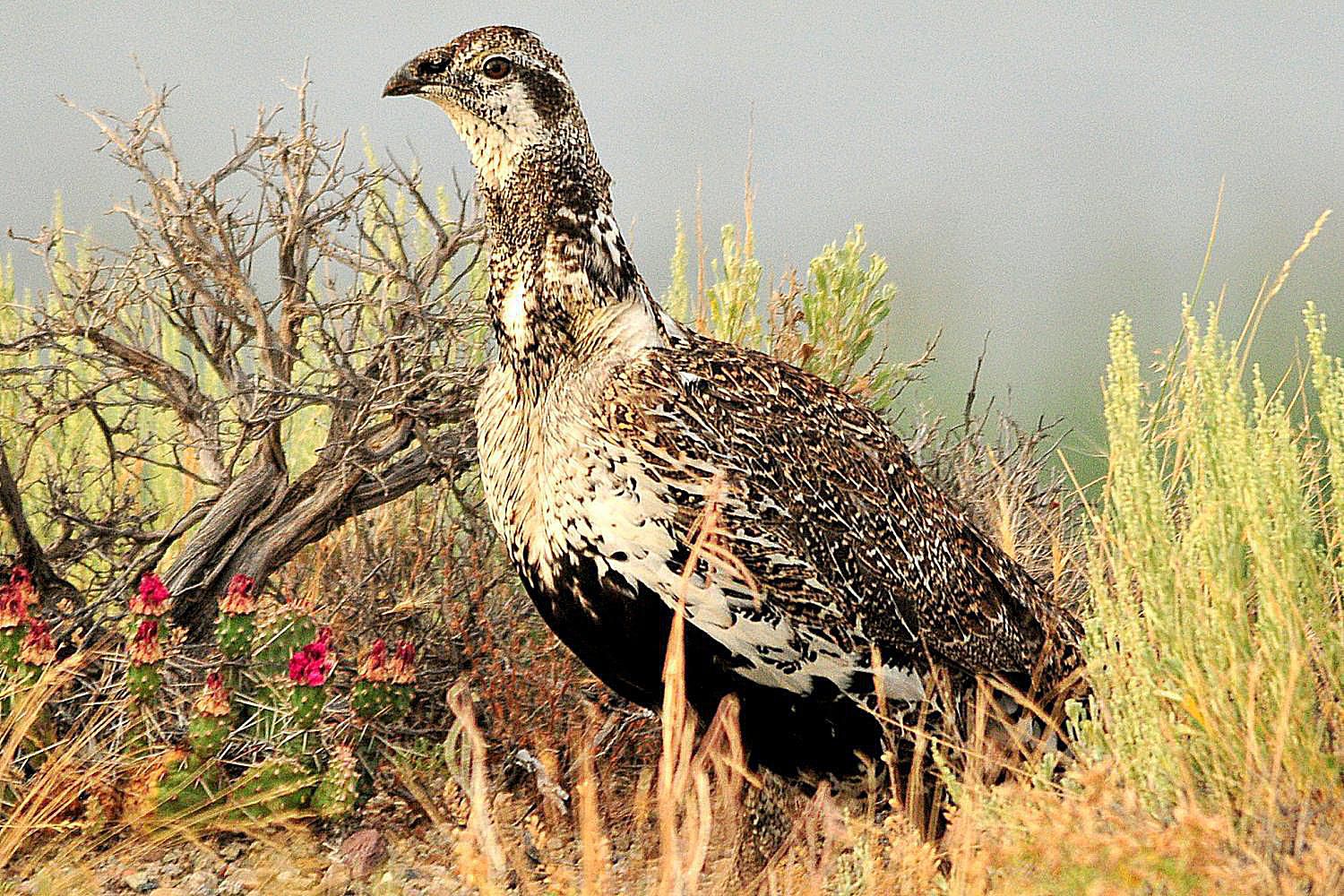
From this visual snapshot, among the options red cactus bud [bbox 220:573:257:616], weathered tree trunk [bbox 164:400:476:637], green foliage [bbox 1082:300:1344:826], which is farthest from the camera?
weathered tree trunk [bbox 164:400:476:637]

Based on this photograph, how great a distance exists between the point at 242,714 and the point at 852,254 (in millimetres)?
2426

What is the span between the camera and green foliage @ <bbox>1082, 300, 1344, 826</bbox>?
2582 millimetres

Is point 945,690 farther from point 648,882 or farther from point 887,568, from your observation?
point 648,882

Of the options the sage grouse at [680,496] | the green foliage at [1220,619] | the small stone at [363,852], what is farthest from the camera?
the small stone at [363,852]

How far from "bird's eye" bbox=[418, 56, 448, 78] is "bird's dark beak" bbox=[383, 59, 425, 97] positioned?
0.8 inches

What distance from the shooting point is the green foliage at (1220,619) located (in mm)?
2582

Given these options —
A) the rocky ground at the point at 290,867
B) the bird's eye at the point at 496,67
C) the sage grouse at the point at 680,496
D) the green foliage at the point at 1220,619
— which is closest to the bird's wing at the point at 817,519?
the sage grouse at the point at 680,496

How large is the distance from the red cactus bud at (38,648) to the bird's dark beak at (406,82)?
1.68m

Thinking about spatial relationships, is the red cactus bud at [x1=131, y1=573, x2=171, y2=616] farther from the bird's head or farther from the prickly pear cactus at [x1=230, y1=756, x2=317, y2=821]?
the bird's head

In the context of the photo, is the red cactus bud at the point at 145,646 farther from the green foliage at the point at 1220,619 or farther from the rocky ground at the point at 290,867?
the green foliage at the point at 1220,619

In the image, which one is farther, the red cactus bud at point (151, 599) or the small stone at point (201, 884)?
the red cactus bud at point (151, 599)

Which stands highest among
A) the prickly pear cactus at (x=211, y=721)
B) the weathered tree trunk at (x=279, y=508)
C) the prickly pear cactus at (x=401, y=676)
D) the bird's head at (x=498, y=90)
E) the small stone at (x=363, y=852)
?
the bird's head at (x=498, y=90)

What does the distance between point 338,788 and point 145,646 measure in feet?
2.05

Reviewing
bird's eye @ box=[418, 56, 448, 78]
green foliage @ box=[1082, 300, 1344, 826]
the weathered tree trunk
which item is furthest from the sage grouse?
the weathered tree trunk
